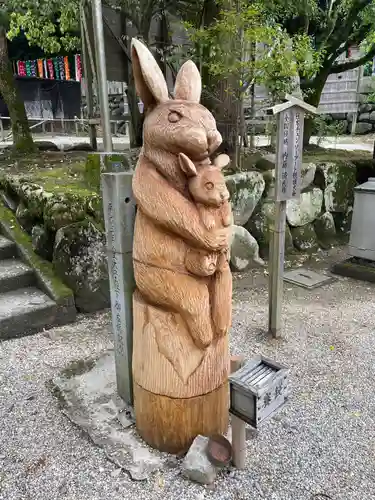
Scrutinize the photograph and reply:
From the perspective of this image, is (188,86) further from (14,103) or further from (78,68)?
(78,68)

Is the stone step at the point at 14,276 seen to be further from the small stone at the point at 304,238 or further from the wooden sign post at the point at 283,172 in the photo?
the small stone at the point at 304,238

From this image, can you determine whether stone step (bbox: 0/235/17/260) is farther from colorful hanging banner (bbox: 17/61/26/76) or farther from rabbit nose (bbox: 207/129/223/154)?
colorful hanging banner (bbox: 17/61/26/76)

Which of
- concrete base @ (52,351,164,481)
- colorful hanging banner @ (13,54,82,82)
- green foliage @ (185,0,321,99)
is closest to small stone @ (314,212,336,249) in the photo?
green foliage @ (185,0,321,99)

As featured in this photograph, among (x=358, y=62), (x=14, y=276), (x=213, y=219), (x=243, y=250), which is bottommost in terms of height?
(x=243, y=250)

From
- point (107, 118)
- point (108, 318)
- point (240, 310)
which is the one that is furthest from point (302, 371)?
point (107, 118)

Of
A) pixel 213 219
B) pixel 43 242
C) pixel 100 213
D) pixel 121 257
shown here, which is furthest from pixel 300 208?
pixel 213 219

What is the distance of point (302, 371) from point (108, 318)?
207 centimetres

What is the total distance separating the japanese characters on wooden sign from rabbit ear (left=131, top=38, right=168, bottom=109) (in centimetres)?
165

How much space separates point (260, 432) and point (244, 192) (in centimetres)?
362

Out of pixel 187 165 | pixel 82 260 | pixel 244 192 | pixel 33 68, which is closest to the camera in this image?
pixel 187 165

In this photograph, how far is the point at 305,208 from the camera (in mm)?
6512

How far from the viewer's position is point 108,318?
176 inches

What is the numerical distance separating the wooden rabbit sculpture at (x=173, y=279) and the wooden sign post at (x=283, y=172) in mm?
1511

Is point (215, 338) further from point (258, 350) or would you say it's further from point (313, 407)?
point (258, 350)
